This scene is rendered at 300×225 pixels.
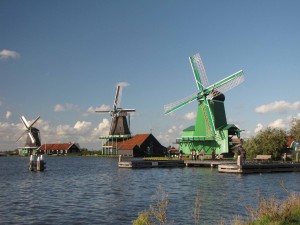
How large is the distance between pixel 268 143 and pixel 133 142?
5160 centimetres

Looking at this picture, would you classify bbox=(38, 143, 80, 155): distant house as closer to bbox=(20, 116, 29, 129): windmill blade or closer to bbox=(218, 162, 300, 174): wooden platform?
bbox=(20, 116, 29, 129): windmill blade

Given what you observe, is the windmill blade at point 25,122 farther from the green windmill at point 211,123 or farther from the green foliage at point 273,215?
the green foliage at point 273,215

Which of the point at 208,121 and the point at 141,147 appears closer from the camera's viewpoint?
the point at 208,121

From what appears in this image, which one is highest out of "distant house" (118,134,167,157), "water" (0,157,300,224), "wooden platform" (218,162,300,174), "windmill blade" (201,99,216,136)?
"windmill blade" (201,99,216,136)

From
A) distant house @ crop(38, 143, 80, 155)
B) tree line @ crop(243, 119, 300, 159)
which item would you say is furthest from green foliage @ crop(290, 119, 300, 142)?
distant house @ crop(38, 143, 80, 155)

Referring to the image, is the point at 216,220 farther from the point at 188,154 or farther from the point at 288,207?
the point at 188,154

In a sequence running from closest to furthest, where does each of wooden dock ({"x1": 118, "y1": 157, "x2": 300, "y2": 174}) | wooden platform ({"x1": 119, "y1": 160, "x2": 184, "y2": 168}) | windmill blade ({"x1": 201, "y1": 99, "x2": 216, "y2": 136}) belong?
wooden dock ({"x1": 118, "y1": 157, "x2": 300, "y2": 174}), wooden platform ({"x1": 119, "y1": 160, "x2": 184, "y2": 168}), windmill blade ({"x1": 201, "y1": 99, "x2": 216, "y2": 136})

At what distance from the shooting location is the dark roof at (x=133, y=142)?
336 feet

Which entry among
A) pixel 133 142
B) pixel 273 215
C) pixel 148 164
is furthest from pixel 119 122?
pixel 273 215

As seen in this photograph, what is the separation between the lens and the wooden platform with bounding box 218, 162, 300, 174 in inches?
1677

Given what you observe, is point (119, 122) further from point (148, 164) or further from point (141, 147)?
point (148, 164)

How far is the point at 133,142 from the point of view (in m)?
104

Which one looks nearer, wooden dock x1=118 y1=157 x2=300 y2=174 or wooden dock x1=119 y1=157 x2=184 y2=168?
wooden dock x1=118 y1=157 x2=300 y2=174

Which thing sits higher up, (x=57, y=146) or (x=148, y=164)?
(x=57, y=146)
